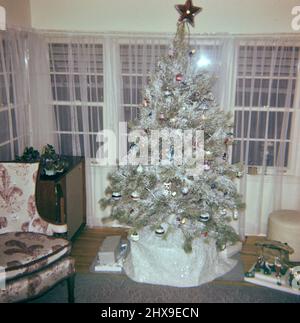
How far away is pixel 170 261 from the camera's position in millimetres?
3412

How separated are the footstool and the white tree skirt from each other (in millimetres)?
763

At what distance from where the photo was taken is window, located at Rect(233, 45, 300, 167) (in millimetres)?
3977

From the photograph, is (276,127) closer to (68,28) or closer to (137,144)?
(137,144)

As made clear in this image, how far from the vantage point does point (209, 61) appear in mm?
4047

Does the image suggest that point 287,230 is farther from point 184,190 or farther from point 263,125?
point 184,190

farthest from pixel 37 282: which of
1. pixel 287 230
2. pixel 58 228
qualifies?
pixel 287 230

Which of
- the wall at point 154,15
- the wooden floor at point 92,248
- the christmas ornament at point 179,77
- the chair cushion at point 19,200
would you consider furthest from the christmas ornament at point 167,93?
the wooden floor at point 92,248

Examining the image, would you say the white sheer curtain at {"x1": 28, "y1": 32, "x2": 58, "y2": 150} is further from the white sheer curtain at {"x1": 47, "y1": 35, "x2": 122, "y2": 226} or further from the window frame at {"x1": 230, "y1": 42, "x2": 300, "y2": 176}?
the window frame at {"x1": 230, "y1": 42, "x2": 300, "y2": 176}

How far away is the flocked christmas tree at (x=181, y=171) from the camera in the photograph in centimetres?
327

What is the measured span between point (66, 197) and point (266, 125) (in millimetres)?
2242

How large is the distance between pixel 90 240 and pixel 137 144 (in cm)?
151

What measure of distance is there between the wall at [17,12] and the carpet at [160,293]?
8.32 ft

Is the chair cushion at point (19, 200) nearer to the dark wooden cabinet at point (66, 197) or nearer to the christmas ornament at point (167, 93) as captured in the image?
the dark wooden cabinet at point (66, 197)

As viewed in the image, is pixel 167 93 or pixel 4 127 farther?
pixel 4 127
